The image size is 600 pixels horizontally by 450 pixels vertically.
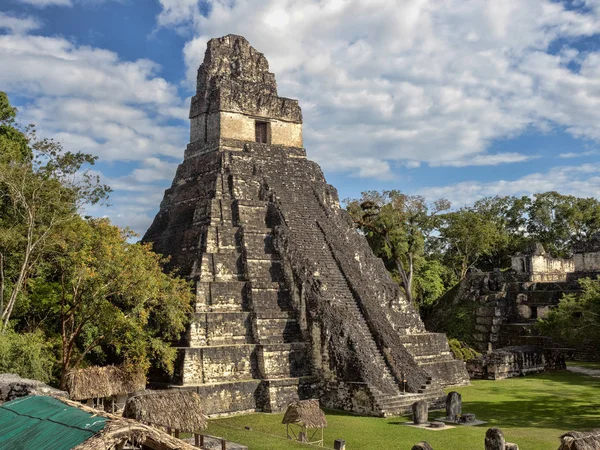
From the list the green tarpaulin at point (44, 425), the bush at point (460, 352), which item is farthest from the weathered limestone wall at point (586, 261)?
the green tarpaulin at point (44, 425)

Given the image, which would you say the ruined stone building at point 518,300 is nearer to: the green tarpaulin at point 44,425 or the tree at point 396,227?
the tree at point 396,227

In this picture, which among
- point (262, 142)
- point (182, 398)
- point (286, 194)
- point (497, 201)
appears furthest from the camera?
point (497, 201)

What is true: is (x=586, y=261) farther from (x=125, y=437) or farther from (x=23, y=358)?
(x=125, y=437)

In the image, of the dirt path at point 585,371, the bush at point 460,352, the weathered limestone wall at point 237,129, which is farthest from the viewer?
the bush at point 460,352

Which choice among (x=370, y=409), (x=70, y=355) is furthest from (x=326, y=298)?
(x=70, y=355)

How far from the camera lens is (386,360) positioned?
16984mm

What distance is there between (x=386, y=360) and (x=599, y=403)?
5799mm

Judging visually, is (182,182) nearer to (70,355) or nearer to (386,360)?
(70,355)

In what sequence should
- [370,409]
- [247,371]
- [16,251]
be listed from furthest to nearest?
1. [16,251]
2. [247,371]
3. [370,409]

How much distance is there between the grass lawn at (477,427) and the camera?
12.2 metres

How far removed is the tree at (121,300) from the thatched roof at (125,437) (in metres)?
8.41

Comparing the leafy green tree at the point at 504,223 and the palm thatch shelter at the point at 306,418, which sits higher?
the leafy green tree at the point at 504,223

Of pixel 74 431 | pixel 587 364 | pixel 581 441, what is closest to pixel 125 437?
pixel 74 431

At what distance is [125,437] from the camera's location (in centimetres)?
669
